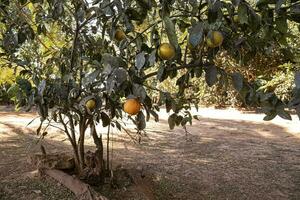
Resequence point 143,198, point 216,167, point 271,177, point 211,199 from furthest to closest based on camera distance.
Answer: point 216,167
point 271,177
point 211,199
point 143,198

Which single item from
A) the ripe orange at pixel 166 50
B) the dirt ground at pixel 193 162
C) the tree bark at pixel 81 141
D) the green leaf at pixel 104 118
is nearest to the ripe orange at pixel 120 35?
the green leaf at pixel 104 118

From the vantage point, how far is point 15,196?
11.0 ft

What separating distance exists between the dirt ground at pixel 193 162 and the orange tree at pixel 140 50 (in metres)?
0.60

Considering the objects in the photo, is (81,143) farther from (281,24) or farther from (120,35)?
(281,24)

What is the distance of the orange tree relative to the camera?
1745 millimetres

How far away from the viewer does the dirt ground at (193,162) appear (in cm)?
378

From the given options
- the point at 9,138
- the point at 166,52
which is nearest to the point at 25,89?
the point at 166,52

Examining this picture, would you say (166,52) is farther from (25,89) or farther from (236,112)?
(236,112)

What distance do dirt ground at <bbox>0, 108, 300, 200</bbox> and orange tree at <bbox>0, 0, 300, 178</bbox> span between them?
1.95 ft

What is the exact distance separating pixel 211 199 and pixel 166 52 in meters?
2.35

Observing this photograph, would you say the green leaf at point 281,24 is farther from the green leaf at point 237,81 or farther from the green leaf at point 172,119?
the green leaf at point 172,119

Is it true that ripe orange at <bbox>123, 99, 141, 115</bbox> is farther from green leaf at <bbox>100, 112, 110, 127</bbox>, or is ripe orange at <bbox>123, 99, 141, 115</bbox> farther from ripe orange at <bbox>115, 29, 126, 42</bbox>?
ripe orange at <bbox>115, 29, 126, 42</bbox>

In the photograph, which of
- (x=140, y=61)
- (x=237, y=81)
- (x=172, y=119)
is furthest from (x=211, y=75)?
(x=172, y=119)

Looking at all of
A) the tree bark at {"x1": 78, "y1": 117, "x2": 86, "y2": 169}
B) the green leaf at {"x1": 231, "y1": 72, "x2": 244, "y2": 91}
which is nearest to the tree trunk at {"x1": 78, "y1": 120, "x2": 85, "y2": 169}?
the tree bark at {"x1": 78, "y1": 117, "x2": 86, "y2": 169}
